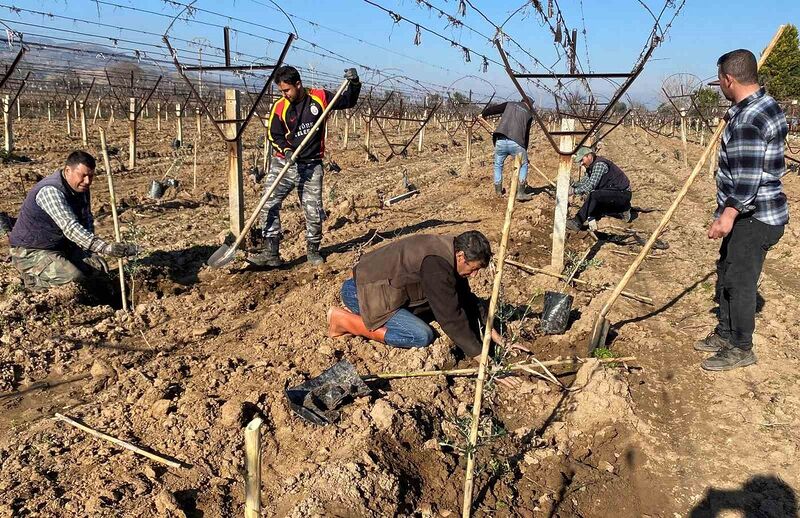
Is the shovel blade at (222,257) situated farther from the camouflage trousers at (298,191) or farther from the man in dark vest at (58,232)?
the man in dark vest at (58,232)

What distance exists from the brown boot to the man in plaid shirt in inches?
84.9

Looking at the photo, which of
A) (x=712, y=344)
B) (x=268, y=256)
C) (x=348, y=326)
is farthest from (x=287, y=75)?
(x=712, y=344)

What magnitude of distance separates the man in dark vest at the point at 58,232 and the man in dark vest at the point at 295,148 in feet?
4.59

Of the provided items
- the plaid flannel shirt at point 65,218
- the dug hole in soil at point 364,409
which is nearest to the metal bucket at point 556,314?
the dug hole in soil at point 364,409

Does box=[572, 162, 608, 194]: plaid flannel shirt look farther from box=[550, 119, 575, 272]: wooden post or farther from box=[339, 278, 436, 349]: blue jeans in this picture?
box=[339, 278, 436, 349]: blue jeans

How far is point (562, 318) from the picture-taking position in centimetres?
424

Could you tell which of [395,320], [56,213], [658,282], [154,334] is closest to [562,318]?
[395,320]

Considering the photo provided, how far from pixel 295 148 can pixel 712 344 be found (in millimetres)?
3785

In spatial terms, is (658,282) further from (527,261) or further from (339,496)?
(339,496)

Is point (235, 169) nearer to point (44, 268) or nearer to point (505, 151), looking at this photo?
point (44, 268)

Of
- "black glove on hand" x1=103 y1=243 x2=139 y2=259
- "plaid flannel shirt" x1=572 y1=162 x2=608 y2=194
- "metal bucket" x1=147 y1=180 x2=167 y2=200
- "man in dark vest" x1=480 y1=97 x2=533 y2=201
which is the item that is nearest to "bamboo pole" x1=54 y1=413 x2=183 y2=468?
"black glove on hand" x1=103 y1=243 x2=139 y2=259

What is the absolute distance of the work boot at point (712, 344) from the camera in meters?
3.94

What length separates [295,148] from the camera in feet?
17.5

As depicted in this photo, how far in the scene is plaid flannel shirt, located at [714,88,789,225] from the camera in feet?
10.5
